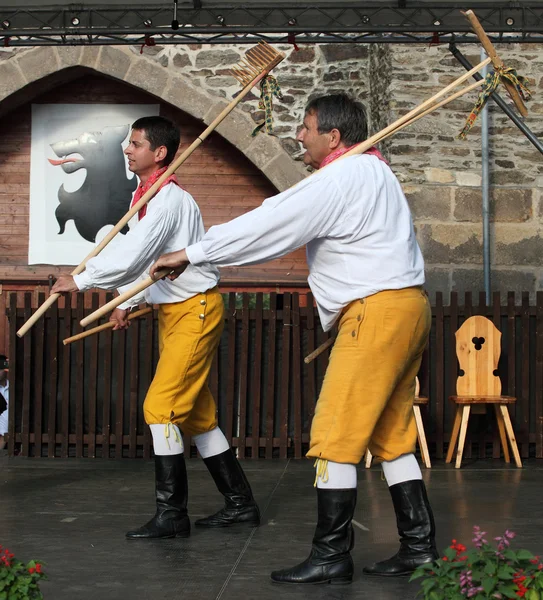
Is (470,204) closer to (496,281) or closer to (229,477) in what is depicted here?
(496,281)

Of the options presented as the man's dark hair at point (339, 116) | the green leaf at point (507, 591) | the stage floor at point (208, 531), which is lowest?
the stage floor at point (208, 531)

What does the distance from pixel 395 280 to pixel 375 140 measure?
0.57 meters

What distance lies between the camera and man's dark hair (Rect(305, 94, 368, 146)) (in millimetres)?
4316

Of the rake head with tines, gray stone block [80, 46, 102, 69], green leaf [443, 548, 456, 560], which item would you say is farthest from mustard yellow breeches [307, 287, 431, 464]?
gray stone block [80, 46, 102, 69]

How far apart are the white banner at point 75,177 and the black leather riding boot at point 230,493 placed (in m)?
6.60

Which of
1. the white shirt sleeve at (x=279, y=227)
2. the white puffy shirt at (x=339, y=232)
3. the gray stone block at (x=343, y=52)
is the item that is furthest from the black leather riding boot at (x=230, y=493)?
the gray stone block at (x=343, y=52)

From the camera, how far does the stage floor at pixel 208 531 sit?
164 inches

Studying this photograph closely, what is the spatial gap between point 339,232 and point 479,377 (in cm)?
403

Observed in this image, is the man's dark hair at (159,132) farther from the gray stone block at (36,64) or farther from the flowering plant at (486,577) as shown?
the gray stone block at (36,64)

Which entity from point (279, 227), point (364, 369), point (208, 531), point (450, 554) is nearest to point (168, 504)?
point (208, 531)

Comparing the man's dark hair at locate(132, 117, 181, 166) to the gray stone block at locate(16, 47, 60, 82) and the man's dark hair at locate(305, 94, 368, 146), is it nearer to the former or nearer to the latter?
the man's dark hair at locate(305, 94, 368, 146)

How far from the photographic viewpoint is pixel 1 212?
1170 cm

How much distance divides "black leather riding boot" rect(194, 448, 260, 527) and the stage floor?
0.32 ft

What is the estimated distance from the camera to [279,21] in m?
7.14
